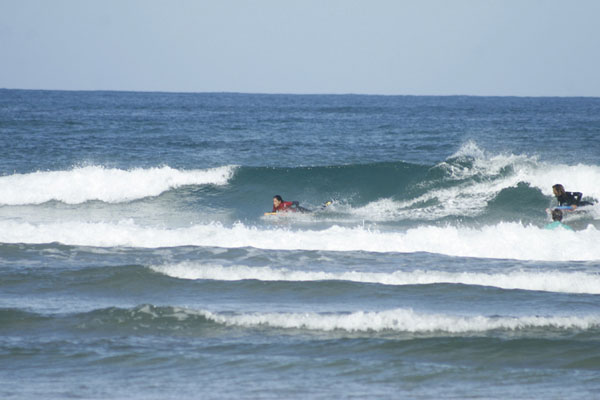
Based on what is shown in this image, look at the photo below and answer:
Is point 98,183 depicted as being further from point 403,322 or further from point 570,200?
point 403,322

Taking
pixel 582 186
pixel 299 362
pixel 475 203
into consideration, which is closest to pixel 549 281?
pixel 299 362

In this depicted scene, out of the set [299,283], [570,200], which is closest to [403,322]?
[299,283]

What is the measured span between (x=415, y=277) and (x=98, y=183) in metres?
14.8

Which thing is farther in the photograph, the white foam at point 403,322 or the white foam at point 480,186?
the white foam at point 480,186

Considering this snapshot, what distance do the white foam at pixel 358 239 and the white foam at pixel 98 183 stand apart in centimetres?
633

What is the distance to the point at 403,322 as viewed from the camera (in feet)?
28.7

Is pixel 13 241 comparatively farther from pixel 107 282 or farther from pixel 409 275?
pixel 409 275

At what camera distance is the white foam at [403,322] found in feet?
28.3

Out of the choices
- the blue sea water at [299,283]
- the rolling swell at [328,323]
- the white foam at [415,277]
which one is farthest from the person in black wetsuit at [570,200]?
the rolling swell at [328,323]

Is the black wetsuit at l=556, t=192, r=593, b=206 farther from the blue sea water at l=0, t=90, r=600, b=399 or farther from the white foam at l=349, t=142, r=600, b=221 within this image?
the white foam at l=349, t=142, r=600, b=221

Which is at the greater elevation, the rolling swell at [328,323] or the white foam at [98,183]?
the white foam at [98,183]

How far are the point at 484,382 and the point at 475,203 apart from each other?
1429cm

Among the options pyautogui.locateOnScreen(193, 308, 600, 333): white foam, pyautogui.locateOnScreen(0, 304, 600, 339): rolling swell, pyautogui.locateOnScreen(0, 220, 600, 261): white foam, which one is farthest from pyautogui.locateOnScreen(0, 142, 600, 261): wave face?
pyautogui.locateOnScreen(0, 304, 600, 339): rolling swell

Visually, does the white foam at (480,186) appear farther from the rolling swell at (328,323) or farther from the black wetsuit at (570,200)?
the rolling swell at (328,323)
